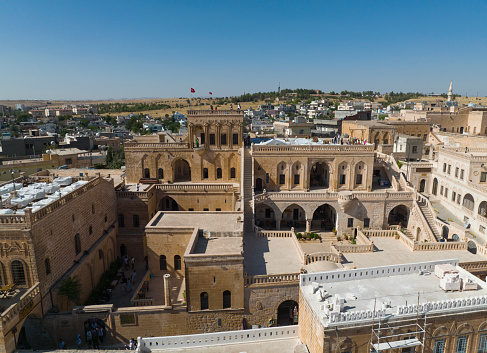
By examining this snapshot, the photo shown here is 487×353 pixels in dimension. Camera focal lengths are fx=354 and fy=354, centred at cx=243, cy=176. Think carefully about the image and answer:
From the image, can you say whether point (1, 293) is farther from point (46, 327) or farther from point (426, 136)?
point (426, 136)

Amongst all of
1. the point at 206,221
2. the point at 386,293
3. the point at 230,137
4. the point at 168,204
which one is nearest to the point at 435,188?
the point at 230,137

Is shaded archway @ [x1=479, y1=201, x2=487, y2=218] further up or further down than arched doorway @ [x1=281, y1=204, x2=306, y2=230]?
further up

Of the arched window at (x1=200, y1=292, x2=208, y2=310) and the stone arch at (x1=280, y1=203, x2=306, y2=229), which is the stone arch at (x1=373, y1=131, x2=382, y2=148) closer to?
the stone arch at (x1=280, y1=203, x2=306, y2=229)

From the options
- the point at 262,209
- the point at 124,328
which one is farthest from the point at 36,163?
the point at 124,328

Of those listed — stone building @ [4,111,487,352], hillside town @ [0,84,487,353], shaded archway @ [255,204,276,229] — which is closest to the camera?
hillside town @ [0,84,487,353]

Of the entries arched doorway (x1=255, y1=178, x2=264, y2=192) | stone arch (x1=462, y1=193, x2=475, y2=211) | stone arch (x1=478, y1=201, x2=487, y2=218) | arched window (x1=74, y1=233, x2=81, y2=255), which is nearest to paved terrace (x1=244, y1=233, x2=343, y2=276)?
arched doorway (x1=255, y1=178, x2=264, y2=192)

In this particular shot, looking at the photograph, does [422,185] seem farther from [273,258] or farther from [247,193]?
[273,258]
